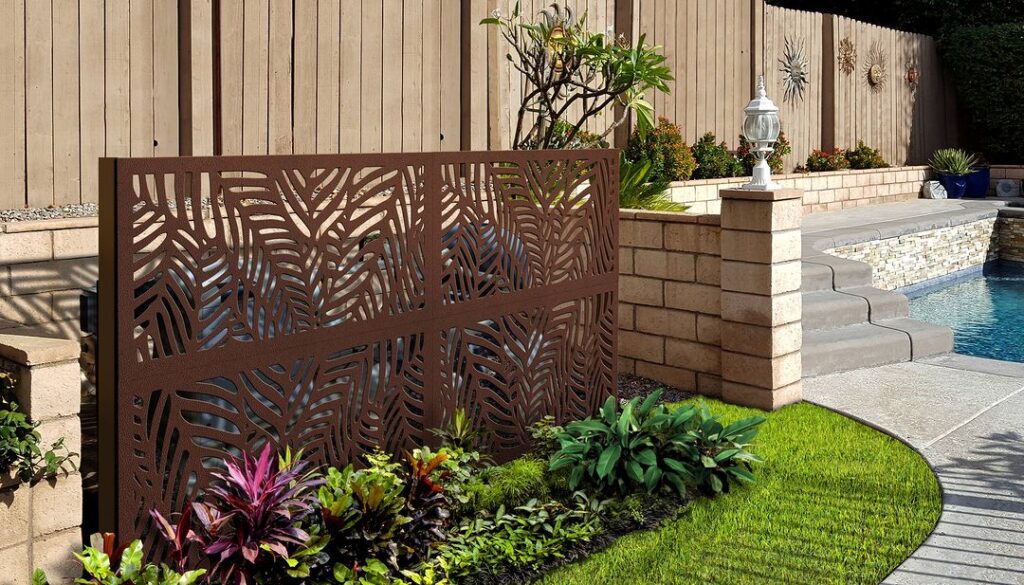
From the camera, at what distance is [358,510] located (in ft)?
11.7

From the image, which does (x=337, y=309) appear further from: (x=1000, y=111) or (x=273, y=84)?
(x=1000, y=111)

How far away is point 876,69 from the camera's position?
51.9ft

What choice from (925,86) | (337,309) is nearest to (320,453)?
(337,309)

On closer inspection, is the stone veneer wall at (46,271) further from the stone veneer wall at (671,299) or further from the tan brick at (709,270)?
the tan brick at (709,270)

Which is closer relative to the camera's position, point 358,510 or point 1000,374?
point 358,510

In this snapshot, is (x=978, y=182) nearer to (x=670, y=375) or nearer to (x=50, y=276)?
(x=670, y=375)

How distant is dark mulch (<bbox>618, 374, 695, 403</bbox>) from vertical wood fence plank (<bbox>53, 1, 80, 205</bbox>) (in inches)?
133

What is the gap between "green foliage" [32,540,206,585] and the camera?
9.75ft

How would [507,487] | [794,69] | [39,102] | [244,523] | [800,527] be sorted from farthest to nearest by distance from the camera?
[794,69] < [39,102] < [507,487] < [800,527] < [244,523]

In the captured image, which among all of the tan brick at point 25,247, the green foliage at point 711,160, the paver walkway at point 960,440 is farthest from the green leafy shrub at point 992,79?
the tan brick at point 25,247

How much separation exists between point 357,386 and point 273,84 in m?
3.62

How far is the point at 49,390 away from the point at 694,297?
4084 mm

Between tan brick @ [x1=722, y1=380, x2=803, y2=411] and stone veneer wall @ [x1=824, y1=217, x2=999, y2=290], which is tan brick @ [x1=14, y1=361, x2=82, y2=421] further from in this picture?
stone veneer wall @ [x1=824, y1=217, x2=999, y2=290]

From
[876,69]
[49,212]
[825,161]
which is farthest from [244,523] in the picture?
[876,69]
